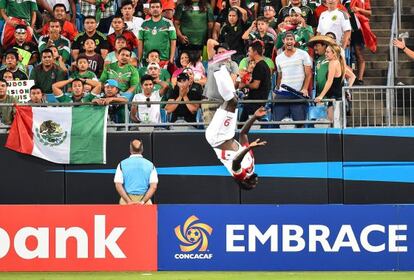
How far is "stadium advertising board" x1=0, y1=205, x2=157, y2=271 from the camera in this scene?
Result: 22188mm

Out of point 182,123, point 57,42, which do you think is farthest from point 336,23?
point 57,42

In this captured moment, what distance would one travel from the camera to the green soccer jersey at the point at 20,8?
1078 inches

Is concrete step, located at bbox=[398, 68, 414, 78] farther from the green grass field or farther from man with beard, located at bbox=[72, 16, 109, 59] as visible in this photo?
the green grass field

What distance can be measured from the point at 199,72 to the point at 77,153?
2662 millimetres

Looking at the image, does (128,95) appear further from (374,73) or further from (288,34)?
(374,73)

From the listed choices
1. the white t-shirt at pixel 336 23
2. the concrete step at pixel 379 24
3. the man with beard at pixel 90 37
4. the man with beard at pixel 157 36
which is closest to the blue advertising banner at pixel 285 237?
the white t-shirt at pixel 336 23

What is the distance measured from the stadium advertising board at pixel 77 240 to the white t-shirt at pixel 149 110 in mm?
3003

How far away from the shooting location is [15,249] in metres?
22.2

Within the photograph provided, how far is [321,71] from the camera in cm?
2417

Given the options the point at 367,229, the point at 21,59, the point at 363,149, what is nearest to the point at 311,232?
the point at 367,229

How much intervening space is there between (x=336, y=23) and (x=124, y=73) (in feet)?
13.1

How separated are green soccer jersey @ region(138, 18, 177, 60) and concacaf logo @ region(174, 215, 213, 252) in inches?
196

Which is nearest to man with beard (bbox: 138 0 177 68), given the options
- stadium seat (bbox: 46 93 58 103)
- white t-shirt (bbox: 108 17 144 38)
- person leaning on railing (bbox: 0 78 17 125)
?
white t-shirt (bbox: 108 17 144 38)

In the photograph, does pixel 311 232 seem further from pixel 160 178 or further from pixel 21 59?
pixel 21 59
